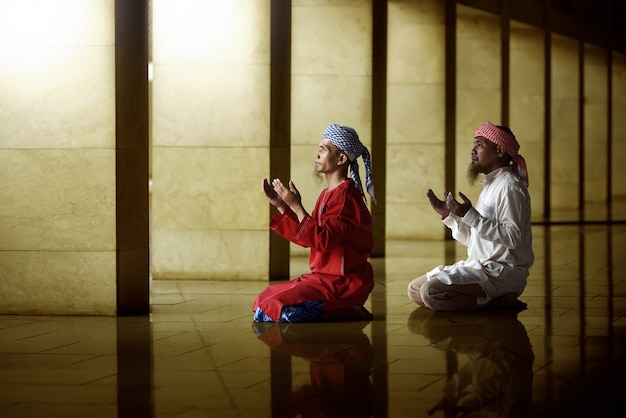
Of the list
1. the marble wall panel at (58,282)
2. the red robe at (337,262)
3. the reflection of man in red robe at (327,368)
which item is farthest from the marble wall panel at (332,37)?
the reflection of man in red robe at (327,368)

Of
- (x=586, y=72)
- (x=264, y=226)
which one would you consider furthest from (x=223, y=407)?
(x=586, y=72)

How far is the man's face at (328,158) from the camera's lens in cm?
808

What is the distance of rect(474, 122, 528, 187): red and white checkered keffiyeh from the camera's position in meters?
8.66

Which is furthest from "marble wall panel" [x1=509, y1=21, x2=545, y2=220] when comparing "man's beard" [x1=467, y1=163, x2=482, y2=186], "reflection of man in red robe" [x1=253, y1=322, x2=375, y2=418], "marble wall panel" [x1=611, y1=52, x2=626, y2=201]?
"reflection of man in red robe" [x1=253, y1=322, x2=375, y2=418]

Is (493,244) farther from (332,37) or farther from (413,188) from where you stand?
(413,188)

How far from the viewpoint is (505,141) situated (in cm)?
867

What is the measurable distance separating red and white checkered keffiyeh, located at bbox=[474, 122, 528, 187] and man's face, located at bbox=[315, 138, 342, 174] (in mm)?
1227

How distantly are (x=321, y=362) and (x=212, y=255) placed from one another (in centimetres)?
478

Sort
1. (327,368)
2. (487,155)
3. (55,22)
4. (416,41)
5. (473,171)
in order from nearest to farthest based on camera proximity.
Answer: (327,368)
(55,22)
(487,155)
(473,171)
(416,41)

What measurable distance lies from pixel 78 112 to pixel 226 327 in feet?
6.41

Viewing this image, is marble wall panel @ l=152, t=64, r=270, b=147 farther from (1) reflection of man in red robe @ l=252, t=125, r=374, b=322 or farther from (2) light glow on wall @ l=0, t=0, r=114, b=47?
Result: (1) reflection of man in red robe @ l=252, t=125, r=374, b=322

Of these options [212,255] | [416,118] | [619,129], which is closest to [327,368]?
[212,255]

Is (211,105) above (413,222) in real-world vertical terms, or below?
above

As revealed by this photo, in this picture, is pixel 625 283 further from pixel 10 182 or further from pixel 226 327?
pixel 10 182
